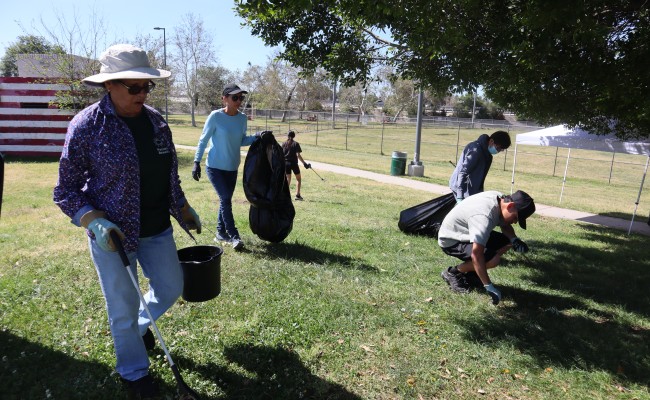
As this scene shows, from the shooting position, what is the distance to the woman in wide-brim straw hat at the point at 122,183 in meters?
2.42

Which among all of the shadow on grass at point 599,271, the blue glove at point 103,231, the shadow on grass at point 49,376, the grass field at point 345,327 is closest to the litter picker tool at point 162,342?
the blue glove at point 103,231

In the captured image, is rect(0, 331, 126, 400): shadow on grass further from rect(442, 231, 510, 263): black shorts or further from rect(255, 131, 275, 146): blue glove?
rect(442, 231, 510, 263): black shorts

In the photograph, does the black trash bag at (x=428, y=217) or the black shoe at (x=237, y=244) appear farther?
the black trash bag at (x=428, y=217)

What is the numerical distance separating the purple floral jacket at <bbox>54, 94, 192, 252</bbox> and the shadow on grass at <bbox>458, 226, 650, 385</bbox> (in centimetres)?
283

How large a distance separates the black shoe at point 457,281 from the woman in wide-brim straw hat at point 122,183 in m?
3.05

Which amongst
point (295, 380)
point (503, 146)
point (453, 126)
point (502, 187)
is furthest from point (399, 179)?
point (453, 126)

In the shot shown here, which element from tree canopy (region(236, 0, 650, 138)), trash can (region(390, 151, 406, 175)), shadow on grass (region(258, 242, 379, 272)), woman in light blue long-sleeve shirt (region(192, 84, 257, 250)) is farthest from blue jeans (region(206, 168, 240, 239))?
trash can (region(390, 151, 406, 175))

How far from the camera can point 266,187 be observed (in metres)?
5.12

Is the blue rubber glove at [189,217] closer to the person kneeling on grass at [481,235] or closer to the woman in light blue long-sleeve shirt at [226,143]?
the woman in light blue long-sleeve shirt at [226,143]

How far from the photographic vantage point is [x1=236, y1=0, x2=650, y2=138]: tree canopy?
4102 mm

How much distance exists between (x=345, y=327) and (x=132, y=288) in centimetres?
179

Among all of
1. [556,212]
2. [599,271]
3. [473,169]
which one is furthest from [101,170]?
[556,212]

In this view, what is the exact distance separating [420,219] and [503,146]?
1.65 m

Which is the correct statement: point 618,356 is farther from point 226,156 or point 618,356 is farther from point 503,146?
point 226,156
